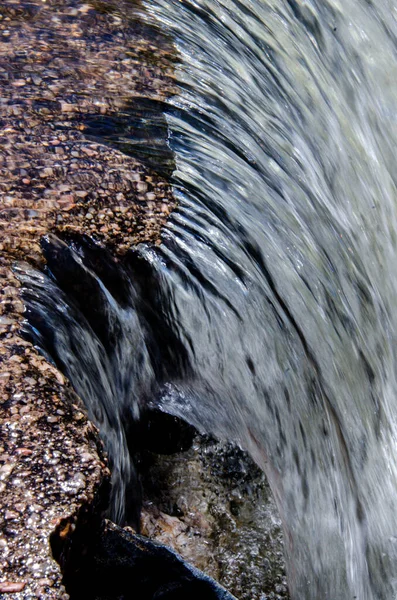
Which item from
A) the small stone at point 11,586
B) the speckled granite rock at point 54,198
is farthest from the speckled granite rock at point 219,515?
the small stone at point 11,586

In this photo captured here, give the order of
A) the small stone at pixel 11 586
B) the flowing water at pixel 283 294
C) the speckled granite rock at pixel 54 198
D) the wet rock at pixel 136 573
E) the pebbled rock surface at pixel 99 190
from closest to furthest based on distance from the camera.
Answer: the small stone at pixel 11 586 → the speckled granite rock at pixel 54 198 → the wet rock at pixel 136 573 → the pebbled rock surface at pixel 99 190 → the flowing water at pixel 283 294

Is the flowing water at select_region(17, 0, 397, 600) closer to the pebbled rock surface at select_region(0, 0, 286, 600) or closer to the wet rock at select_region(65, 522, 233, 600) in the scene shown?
the pebbled rock surface at select_region(0, 0, 286, 600)

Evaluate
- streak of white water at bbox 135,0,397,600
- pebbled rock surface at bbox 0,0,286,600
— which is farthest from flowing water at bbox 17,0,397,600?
pebbled rock surface at bbox 0,0,286,600

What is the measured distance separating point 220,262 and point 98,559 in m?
1.72

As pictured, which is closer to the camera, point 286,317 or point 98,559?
point 98,559

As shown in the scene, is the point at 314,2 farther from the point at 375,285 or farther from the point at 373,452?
the point at 373,452

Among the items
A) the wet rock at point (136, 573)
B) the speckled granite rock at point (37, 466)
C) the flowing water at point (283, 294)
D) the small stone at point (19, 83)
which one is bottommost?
the wet rock at point (136, 573)

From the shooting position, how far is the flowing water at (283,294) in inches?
124

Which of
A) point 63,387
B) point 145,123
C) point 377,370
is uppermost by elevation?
point 145,123

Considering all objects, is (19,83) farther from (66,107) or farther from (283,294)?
(283,294)

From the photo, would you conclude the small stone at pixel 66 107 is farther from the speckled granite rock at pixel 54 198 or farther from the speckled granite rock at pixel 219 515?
the speckled granite rock at pixel 219 515

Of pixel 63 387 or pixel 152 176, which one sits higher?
pixel 152 176

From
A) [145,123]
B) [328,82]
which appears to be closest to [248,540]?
[145,123]

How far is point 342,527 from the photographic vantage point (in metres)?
3.20
